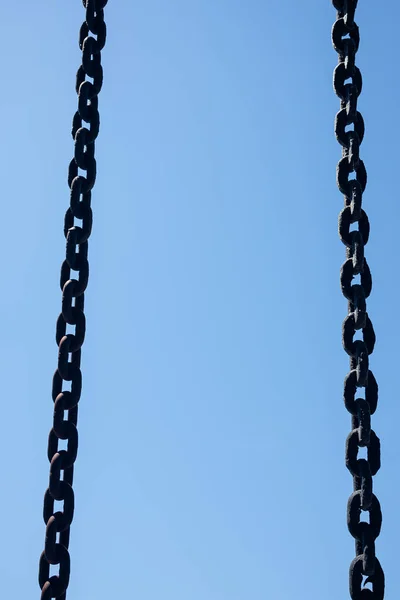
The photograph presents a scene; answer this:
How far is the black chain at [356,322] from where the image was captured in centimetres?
373

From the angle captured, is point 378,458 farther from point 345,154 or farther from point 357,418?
point 345,154

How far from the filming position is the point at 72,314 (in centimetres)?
419

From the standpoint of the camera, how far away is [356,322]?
13.0 ft

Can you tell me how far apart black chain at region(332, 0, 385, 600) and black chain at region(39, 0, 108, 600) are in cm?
115

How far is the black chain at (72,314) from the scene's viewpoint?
398 centimetres

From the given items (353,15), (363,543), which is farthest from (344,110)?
(363,543)

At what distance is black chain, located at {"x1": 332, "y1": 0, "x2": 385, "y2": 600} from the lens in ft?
12.3

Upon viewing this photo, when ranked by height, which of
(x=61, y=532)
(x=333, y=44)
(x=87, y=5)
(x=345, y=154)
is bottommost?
(x=61, y=532)

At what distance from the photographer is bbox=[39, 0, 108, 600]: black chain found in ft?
13.0

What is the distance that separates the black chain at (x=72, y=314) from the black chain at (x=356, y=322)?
115cm

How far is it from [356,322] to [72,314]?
4.13 feet

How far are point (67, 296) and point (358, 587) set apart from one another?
1.75 meters

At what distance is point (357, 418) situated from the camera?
12.7 feet

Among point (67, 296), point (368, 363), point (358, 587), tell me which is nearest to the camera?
point (358, 587)
